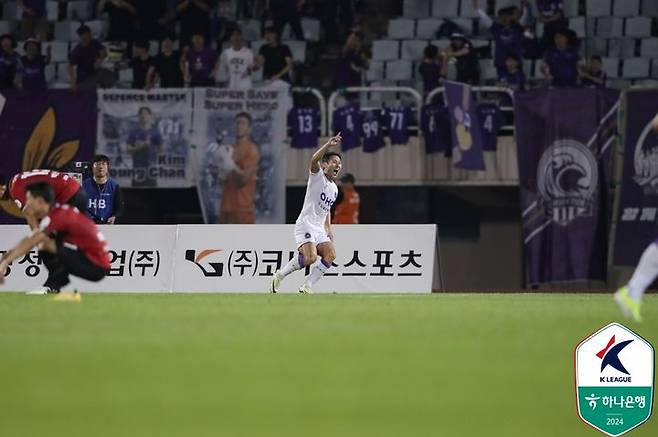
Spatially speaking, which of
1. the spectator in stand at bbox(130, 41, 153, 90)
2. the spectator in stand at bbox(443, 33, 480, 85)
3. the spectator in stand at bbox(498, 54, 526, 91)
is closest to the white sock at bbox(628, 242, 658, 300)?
the spectator in stand at bbox(498, 54, 526, 91)

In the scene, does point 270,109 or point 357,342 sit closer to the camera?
point 357,342

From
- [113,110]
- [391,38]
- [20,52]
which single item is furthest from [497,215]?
[20,52]

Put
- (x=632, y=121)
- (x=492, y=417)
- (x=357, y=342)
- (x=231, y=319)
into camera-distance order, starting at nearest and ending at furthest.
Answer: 1. (x=492, y=417)
2. (x=357, y=342)
3. (x=231, y=319)
4. (x=632, y=121)

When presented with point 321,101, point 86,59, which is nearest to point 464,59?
point 321,101

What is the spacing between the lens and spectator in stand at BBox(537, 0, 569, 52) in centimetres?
2828

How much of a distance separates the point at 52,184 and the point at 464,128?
962 centimetres

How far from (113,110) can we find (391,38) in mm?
5926

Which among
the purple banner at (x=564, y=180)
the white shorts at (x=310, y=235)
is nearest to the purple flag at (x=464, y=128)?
the purple banner at (x=564, y=180)

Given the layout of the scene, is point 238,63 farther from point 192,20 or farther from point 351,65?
point 192,20

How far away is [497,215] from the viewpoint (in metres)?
31.0

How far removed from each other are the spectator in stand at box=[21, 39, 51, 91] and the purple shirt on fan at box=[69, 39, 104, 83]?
67 centimetres

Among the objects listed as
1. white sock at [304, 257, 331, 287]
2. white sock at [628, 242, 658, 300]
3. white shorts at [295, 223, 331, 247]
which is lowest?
white sock at [304, 257, 331, 287]

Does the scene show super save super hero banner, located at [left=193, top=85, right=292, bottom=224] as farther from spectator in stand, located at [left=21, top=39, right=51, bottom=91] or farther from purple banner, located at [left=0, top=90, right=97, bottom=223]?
spectator in stand, located at [left=21, top=39, right=51, bottom=91]

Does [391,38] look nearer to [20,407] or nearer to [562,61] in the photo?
[562,61]
